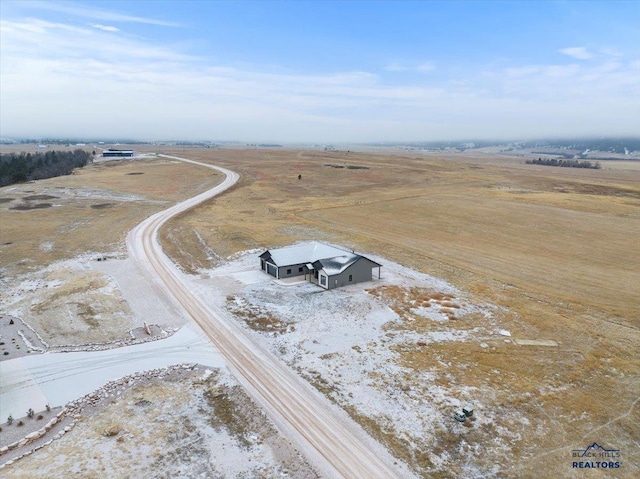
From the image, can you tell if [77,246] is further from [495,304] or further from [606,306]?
[606,306]

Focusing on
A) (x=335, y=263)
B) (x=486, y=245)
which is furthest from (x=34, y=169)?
(x=486, y=245)

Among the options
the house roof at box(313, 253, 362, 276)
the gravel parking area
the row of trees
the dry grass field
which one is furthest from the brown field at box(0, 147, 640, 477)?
the gravel parking area

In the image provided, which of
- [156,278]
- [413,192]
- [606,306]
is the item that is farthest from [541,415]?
[413,192]

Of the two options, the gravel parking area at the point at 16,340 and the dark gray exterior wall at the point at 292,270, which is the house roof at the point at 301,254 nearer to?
the dark gray exterior wall at the point at 292,270

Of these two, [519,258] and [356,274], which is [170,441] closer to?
[356,274]

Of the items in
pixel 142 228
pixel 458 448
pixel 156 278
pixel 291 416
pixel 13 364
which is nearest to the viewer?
pixel 458 448
